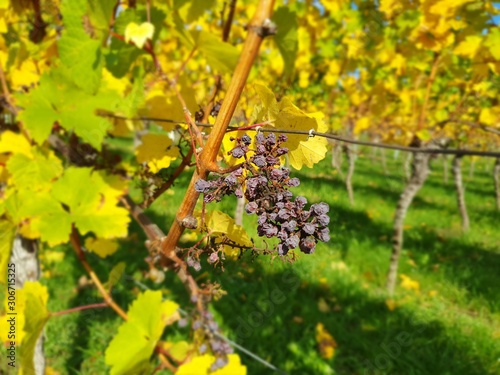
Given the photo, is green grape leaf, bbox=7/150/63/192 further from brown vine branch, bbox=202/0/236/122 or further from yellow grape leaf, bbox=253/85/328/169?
yellow grape leaf, bbox=253/85/328/169

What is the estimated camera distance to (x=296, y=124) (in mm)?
588

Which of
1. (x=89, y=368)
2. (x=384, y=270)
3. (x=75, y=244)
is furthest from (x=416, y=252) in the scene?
(x=75, y=244)

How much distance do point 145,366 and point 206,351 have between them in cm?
16

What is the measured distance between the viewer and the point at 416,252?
18.5 feet

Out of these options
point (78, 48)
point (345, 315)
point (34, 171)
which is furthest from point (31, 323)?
point (345, 315)

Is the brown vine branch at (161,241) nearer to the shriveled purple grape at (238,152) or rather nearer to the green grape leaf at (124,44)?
the shriveled purple grape at (238,152)

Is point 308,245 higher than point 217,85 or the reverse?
the reverse

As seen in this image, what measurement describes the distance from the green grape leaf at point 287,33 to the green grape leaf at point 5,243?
1.08 metres

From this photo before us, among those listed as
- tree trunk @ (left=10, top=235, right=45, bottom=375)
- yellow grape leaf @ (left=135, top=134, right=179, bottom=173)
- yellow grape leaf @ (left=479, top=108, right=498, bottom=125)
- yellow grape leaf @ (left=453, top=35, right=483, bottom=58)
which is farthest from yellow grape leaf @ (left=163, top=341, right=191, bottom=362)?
yellow grape leaf @ (left=479, top=108, right=498, bottom=125)

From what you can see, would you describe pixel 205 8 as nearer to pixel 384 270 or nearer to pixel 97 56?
pixel 97 56

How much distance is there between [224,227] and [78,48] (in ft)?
2.56

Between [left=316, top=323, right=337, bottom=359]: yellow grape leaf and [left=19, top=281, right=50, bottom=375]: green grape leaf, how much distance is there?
240 centimetres

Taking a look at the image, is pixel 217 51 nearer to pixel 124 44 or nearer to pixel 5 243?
pixel 124 44

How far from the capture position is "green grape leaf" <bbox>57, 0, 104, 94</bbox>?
1.06 metres
